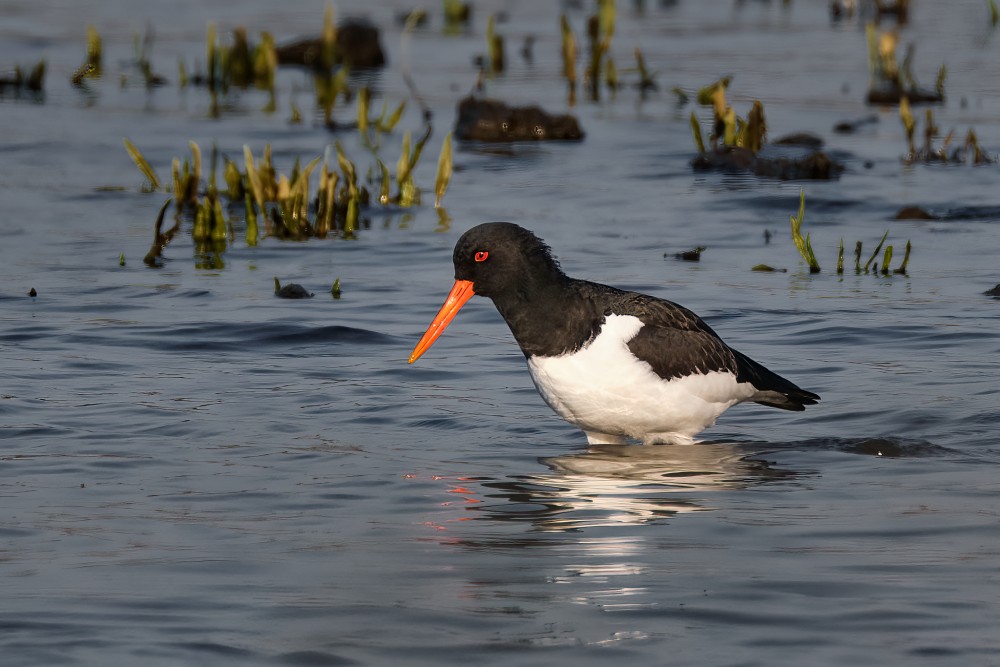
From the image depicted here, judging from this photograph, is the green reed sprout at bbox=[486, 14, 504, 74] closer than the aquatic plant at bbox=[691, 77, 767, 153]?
No

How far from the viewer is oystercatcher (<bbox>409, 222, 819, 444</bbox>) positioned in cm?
718

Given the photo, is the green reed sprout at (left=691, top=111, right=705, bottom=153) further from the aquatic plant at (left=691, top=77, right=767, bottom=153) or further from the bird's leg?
the bird's leg

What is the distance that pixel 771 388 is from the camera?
7816mm

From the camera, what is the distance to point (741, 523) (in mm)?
6293

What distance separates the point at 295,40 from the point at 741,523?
1641 cm

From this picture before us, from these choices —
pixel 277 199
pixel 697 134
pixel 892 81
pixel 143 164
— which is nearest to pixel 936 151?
pixel 697 134

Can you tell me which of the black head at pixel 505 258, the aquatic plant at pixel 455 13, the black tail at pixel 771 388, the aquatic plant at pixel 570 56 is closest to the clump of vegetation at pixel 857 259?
the black tail at pixel 771 388

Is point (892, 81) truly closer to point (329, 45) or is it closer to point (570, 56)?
point (570, 56)

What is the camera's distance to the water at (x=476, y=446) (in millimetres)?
5191

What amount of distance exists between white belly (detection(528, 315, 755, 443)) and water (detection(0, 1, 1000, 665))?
0.21 meters

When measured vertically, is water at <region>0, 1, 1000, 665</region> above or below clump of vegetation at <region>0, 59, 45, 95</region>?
below

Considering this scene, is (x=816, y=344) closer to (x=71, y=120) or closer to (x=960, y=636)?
(x=960, y=636)

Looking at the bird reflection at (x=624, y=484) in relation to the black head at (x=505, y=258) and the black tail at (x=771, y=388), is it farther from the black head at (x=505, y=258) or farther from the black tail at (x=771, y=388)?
the black head at (x=505, y=258)

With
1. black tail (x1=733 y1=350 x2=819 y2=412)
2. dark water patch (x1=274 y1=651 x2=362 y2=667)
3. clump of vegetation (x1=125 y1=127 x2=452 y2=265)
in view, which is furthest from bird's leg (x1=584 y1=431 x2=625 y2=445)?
clump of vegetation (x1=125 y1=127 x2=452 y2=265)
